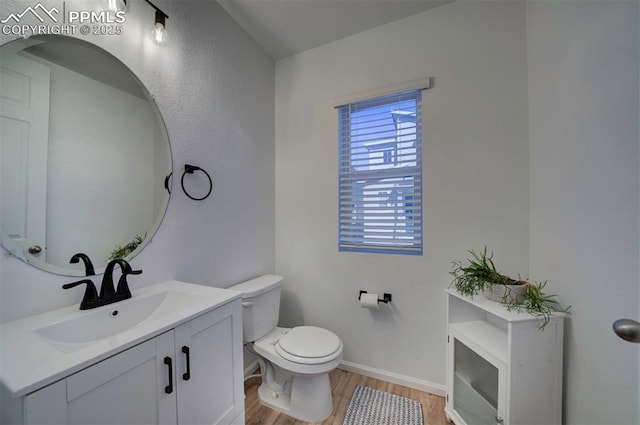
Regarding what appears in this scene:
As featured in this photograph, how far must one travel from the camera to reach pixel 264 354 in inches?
60.5

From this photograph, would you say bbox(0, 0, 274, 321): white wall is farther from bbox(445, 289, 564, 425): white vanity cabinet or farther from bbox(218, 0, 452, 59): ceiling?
bbox(445, 289, 564, 425): white vanity cabinet

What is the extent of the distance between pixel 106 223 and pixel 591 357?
217 centimetres

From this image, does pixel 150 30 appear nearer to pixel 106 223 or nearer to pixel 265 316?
pixel 106 223

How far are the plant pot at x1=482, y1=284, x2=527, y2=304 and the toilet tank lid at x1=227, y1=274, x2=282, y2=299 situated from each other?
4.28ft

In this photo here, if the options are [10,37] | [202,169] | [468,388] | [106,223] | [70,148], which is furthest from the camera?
[202,169]

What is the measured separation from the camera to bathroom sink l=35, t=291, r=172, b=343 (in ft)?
2.75

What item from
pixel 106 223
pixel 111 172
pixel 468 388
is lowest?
pixel 468 388

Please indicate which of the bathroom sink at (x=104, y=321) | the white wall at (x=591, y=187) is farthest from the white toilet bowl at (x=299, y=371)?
the white wall at (x=591, y=187)

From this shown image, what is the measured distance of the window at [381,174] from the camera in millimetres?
1746

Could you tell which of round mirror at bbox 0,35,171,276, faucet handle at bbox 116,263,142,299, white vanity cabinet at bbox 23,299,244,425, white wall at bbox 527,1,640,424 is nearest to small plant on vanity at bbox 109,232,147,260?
round mirror at bbox 0,35,171,276

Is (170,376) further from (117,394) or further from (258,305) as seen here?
(258,305)

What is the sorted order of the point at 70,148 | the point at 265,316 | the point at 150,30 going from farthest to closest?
the point at 265,316 < the point at 150,30 < the point at 70,148

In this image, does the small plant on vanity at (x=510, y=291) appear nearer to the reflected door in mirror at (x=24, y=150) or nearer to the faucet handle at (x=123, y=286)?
the faucet handle at (x=123, y=286)

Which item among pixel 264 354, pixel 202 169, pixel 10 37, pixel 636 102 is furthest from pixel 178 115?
pixel 636 102
